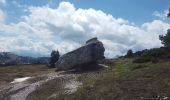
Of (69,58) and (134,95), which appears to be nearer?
(134,95)

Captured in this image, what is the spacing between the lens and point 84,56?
81750 millimetres

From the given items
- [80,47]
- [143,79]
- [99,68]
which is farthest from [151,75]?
[80,47]

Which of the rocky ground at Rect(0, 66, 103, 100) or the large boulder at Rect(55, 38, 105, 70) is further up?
the large boulder at Rect(55, 38, 105, 70)

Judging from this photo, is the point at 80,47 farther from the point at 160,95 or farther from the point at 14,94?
the point at 160,95

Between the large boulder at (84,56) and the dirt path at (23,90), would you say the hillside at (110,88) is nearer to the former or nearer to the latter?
the dirt path at (23,90)

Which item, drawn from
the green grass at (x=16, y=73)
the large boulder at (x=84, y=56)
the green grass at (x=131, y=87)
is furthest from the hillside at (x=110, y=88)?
the green grass at (x=16, y=73)

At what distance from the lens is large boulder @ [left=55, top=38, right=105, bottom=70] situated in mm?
81375

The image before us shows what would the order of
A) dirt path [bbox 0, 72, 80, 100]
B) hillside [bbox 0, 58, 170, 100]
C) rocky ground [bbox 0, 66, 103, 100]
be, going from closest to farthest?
hillside [bbox 0, 58, 170, 100] → rocky ground [bbox 0, 66, 103, 100] → dirt path [bbox 0, 72, 80, 100]

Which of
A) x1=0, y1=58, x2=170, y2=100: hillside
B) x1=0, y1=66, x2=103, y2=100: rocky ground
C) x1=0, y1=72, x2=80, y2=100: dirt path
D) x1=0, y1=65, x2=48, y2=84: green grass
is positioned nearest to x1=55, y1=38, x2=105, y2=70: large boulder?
x1=0, y1=65, x2=48, y2=84: green grass

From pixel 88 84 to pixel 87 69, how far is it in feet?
81.0

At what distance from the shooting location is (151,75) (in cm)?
5316

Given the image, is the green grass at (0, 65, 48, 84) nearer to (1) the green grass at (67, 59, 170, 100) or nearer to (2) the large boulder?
(2) the large boulder

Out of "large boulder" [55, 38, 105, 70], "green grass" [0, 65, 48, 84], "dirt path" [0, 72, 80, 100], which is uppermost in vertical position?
"large boulder" [55, 38, 105, 70]

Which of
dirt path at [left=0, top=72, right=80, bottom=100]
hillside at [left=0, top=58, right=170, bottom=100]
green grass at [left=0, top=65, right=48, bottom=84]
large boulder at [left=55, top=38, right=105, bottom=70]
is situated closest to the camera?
hillside at [left=0, top=58, right=170, bottom=100]
